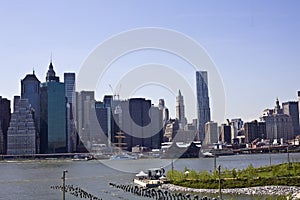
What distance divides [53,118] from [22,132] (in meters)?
7.56

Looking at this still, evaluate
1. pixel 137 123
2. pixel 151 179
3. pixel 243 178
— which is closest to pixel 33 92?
pixel 137 123

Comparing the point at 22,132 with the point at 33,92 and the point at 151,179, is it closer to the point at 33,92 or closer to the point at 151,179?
the point at 33,92

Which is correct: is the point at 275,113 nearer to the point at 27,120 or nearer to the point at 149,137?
the point at 149,137

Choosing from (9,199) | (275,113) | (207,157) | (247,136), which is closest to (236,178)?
(9,199)

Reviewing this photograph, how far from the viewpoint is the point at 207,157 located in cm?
8312

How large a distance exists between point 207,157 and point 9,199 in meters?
60.9

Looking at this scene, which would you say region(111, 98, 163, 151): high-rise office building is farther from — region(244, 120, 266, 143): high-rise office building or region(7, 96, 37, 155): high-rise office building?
region(244, 120, 266, 143): high-rise office building

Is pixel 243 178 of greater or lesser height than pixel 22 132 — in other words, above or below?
below

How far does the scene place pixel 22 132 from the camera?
96688mm

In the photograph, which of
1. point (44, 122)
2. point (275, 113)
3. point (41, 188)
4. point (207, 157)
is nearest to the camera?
point (41, 188)

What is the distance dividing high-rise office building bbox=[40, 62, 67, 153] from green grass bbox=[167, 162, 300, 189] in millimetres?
66133

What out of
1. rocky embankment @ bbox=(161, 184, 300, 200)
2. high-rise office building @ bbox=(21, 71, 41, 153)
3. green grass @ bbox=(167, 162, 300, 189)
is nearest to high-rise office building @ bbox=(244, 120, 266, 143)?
high-rise office building @ bbox=(21, 71, 41, 153)

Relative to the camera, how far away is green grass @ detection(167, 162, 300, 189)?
23.3 metres

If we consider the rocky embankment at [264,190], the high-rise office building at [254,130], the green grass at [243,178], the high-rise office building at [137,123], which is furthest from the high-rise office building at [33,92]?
the rocky embankment at [264,190]
